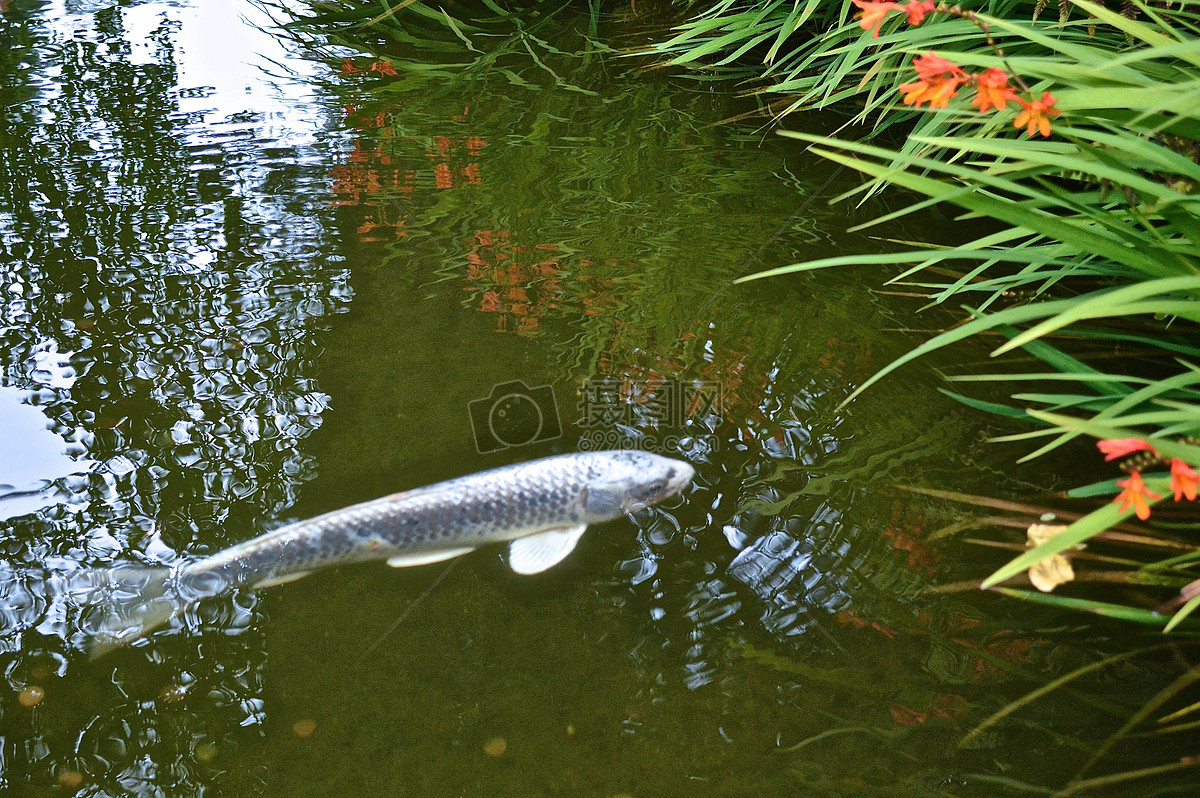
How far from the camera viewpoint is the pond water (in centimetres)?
198

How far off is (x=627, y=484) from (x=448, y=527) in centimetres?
54

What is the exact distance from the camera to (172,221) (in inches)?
148

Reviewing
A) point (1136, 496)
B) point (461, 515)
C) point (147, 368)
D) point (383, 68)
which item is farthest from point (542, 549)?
point (383, 68)

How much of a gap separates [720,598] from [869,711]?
1.51 ft

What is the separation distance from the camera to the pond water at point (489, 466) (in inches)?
77.8

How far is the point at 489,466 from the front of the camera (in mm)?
2656

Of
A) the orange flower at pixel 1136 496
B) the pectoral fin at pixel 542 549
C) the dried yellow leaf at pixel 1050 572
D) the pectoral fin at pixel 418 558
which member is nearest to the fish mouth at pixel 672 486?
the pectoral fin at pixel 542 549

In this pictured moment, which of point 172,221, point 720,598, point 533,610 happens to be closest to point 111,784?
point 533,610

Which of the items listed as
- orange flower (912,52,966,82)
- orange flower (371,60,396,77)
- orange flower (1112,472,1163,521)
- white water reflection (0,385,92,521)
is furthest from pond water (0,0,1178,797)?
orange flower (912,52,966,82)

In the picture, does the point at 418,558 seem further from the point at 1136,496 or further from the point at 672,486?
the point at 1136,496

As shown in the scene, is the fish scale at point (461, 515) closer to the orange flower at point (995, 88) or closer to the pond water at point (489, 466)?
the pond water at point (489, 466)

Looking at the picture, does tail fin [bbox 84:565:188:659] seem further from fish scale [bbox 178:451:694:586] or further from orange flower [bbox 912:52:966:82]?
orange flower [bbox 912:52:966:82]

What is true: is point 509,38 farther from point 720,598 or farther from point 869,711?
point 869,711

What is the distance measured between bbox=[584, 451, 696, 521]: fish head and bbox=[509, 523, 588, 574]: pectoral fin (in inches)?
3.7
